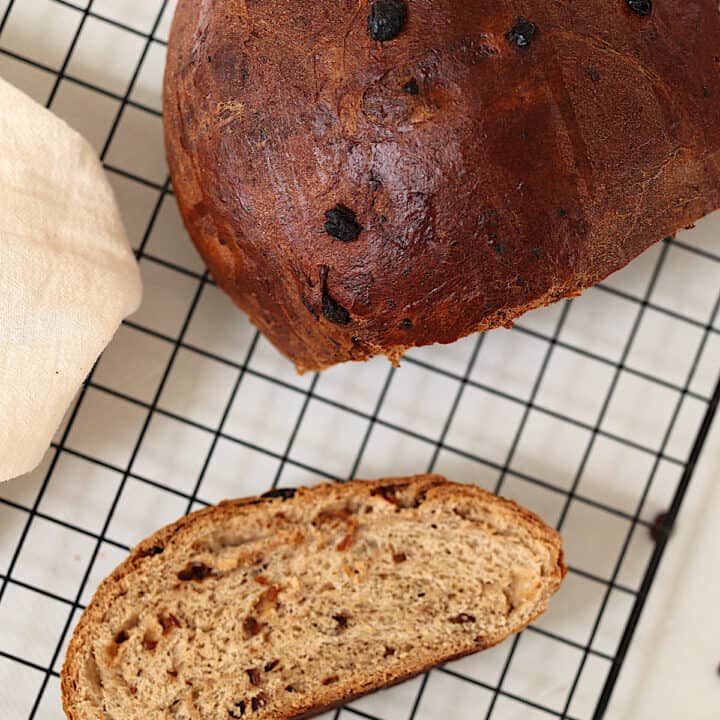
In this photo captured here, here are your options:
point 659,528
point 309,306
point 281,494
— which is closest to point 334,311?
point 309,306

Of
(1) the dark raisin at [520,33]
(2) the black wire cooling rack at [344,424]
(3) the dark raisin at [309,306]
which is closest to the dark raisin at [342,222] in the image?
(3) the dark raisin at [309,306]

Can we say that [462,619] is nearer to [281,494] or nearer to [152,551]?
[281,494]

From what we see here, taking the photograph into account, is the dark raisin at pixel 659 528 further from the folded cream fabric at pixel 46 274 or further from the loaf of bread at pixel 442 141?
the folded cream fabric at pixel 46 274

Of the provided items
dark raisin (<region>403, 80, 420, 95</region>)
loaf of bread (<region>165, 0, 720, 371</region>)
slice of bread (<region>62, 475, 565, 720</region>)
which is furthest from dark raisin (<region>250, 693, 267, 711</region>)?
dark raisin (<region>403, 80, 420, 95</region>)

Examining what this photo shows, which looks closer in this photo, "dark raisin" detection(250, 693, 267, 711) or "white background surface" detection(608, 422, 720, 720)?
"dark raisin" detection(250, 693, 267, 711)

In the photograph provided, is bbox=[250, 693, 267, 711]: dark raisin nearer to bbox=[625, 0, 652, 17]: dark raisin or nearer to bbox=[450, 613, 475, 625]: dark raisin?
bbox=[450, 613, 475, 625]: dark raisin

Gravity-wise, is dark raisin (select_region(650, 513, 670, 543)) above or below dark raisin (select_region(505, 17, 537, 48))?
below

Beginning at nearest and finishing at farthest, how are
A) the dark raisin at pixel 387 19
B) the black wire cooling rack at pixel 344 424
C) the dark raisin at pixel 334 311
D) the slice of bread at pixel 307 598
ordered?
the dark raisin at pixel 387 19
the dark raisin at pixel 334 311
the slice of bread at pixel 307 598
the black wire cooling rack at pixel 344 424
